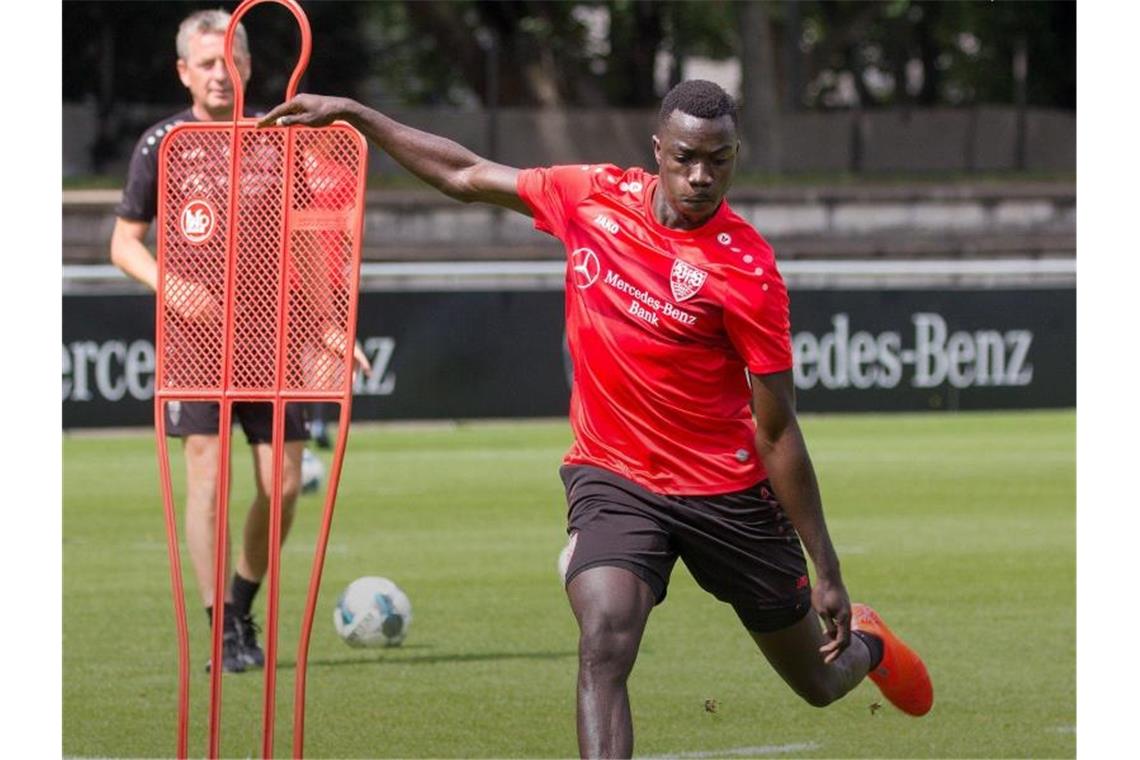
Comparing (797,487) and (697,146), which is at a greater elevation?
(697,146)

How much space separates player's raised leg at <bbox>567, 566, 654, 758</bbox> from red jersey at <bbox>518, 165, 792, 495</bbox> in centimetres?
35

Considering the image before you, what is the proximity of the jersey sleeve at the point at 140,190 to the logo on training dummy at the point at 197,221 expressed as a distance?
2.37 meters

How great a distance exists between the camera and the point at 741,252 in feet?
19.9

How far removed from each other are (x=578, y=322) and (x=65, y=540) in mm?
8266

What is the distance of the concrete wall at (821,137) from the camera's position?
108 ft

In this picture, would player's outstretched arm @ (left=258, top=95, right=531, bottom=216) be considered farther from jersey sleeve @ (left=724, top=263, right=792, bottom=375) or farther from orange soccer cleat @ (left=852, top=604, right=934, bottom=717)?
orange soccer cleat @ (left=852, top=604, right=934, bottom=717)

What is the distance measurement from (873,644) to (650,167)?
26.5m

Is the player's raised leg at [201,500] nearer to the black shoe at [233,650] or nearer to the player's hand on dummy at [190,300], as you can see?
the black shoe at [233,650]

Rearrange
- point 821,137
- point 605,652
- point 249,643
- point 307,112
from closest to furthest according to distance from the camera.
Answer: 1. point 605,652
2. point 307,112
3. point 249,643
4. point 821,137

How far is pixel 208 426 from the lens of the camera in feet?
28.9

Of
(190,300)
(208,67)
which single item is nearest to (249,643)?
(208,67)

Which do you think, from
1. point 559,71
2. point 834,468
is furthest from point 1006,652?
point 559,71

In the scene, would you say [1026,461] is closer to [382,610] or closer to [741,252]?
[382,610]

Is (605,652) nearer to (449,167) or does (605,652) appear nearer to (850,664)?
(449,167)
